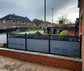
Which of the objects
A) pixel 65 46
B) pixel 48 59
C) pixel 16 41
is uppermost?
pixel 16 41

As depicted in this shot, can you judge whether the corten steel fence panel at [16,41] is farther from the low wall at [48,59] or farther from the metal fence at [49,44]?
the low wall at [48,59]

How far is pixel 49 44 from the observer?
139 inches

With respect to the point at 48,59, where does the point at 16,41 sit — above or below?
above

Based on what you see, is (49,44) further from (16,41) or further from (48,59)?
(16,41)

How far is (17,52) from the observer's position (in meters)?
3.75

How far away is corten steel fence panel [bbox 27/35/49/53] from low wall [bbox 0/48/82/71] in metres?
0.40

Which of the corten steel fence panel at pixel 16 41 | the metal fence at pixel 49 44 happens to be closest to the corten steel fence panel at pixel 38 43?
the metal fence at pixel 49 44

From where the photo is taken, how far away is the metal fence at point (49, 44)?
3127 mm

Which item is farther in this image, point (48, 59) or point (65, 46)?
point (65, 46)

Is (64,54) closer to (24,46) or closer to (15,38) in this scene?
(24,46)

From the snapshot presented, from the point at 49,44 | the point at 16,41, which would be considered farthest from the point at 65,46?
the point at 16,41

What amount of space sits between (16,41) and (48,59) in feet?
7.57

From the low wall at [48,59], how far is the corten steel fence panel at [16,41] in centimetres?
42

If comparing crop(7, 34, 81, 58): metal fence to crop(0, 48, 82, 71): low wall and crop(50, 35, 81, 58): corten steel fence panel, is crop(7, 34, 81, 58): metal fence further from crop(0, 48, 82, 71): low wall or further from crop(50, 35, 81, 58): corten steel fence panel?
crop(0, 48, 82, 71): low wall
